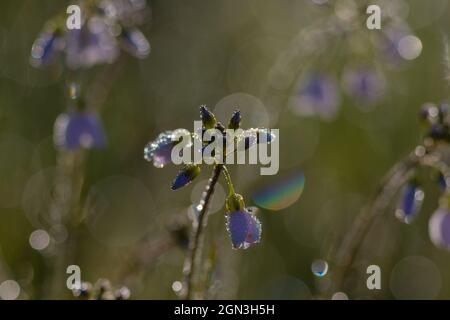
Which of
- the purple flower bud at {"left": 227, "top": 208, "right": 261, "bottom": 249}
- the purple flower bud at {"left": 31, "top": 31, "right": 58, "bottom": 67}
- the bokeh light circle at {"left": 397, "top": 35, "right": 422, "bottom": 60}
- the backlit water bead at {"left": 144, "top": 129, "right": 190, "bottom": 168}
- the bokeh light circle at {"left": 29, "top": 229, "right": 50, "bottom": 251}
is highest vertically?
the bokeh light circle at {"left": 397, "top": 35, "right": 422, "bottom": 60}

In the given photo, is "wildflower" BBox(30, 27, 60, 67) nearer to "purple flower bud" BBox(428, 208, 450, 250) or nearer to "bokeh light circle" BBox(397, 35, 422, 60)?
"bokeh light circle" BBox(397, 35, 422, 60)

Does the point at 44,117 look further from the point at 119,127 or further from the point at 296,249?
the point at 296,249

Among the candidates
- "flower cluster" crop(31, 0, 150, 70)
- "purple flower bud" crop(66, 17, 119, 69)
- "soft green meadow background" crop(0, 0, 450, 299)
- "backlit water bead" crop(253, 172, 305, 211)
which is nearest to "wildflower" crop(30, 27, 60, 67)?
"flower cluster" crop(31, 0, 150, 70)

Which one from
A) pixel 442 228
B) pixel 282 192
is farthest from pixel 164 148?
pixel 282 192

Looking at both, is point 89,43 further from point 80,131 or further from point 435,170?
point 435,170

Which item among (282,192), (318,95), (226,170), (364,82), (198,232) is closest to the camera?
(226,170)

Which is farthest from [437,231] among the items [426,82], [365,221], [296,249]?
[426,82]
